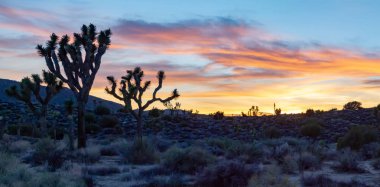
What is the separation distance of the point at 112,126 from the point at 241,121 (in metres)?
14.8

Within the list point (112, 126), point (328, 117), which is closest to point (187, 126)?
point (112, 126)

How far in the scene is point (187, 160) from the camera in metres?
18.3

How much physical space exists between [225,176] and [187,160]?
4.74 meters

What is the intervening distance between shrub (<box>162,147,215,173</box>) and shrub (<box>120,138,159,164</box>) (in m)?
3.13

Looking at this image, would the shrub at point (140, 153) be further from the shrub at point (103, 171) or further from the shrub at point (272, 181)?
the shrub at point (272, 181)

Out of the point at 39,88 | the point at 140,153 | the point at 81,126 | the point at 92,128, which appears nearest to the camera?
the point at 140,153

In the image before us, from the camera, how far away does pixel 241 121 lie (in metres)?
56.1

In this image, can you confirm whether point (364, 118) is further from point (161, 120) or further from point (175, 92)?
point (175, 92)

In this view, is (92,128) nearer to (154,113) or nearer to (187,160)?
(154,113)

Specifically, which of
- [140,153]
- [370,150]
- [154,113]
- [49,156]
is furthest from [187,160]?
[154,113]

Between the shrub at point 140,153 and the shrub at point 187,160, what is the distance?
3.13 m

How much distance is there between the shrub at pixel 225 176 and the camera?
1354 centimetres

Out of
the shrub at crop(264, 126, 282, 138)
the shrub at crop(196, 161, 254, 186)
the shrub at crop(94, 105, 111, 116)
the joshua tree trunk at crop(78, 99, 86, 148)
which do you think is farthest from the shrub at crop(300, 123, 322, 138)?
the shrub at crop(196, 161, 254, 186)

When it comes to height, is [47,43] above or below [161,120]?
above
